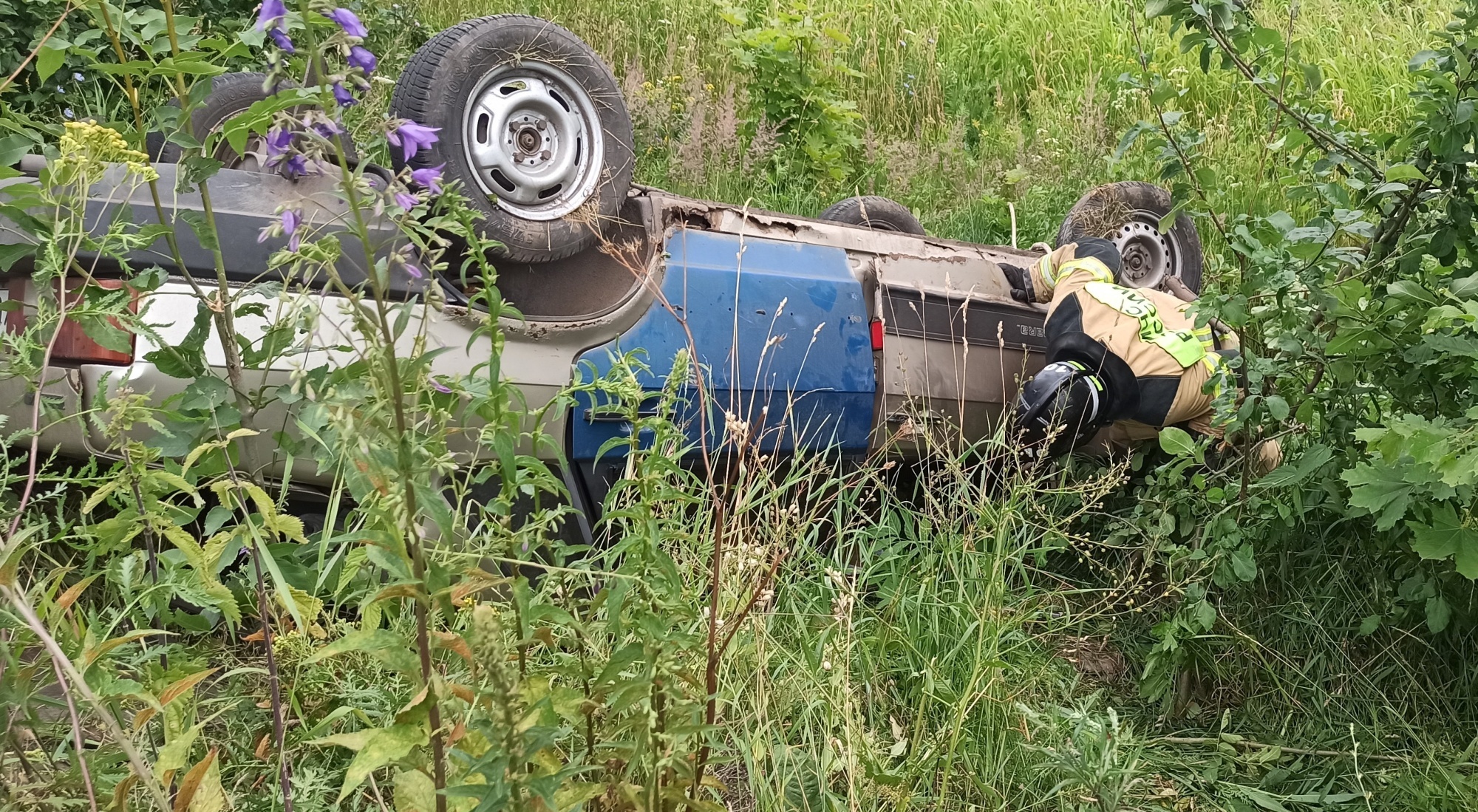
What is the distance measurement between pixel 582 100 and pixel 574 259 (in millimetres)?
441

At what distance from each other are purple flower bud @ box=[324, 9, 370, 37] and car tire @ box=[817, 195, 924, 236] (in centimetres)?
332

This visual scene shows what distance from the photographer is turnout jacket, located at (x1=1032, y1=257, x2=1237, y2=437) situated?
3.25 meters

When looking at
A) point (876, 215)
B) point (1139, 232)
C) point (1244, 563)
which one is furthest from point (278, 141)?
point (1139, 232)

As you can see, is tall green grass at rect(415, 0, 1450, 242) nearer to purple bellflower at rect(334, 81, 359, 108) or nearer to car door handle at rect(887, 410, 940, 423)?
car door handle at rect(887, 410, 940, 423)

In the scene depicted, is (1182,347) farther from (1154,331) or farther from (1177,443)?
(1177,443)

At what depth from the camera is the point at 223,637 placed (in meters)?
2.33

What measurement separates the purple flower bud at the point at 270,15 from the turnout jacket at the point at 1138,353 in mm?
2685

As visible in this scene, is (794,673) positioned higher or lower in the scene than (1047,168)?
lower

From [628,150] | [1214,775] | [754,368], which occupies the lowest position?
[1214,775]

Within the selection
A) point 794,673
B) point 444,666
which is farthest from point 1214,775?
point 444,666

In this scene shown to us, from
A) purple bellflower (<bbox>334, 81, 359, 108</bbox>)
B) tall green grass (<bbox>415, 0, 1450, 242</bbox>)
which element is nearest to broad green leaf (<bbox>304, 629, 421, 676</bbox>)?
purple bellflower (<bbox>334, 81, 359, 108</bbox>)

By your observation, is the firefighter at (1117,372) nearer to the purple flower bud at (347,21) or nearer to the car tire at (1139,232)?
the car tire at (1139,232)

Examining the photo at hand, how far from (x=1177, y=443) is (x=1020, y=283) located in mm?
1388

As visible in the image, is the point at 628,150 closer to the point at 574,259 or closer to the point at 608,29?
the point at 574,259
